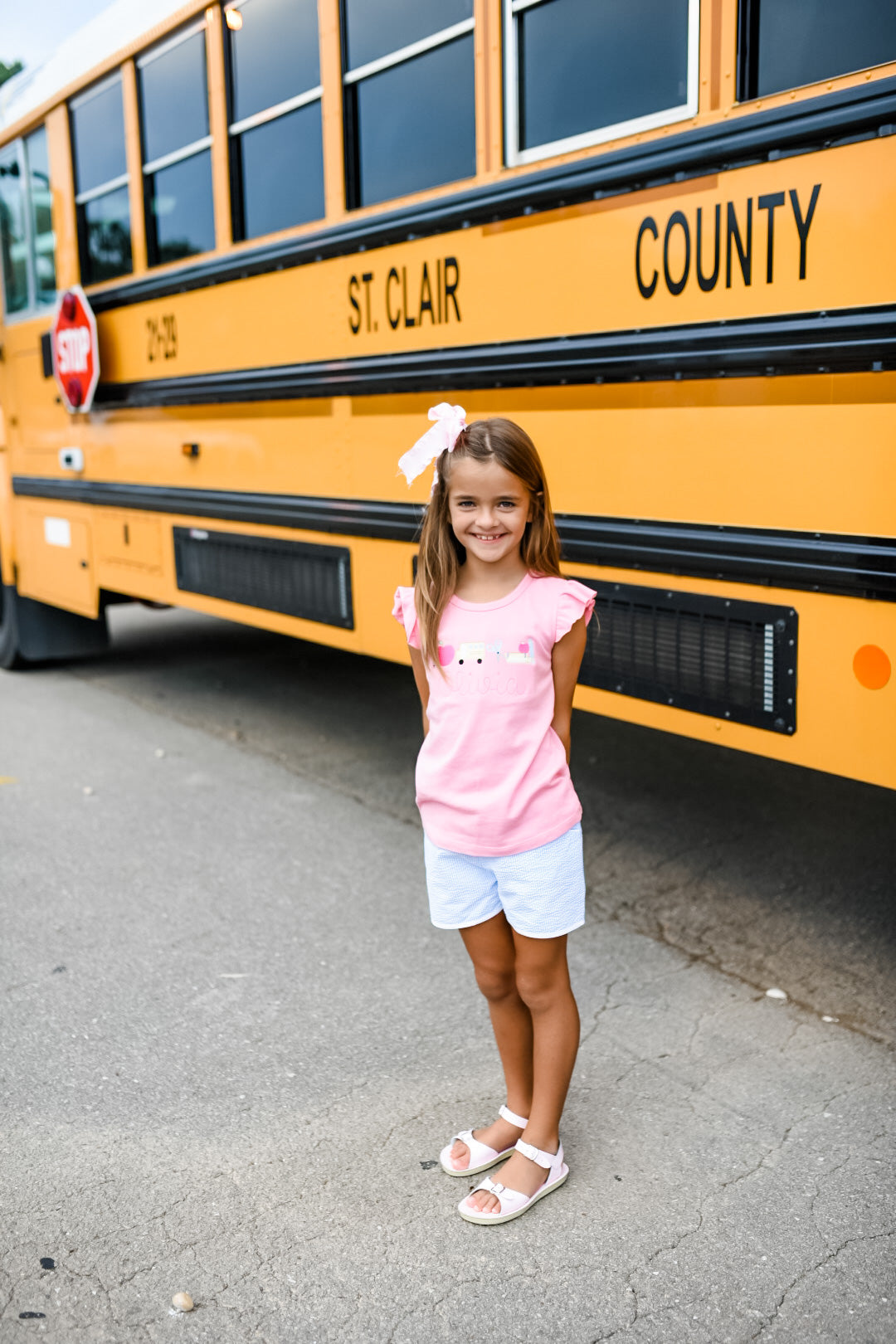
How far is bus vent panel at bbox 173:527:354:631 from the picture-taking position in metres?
3.67

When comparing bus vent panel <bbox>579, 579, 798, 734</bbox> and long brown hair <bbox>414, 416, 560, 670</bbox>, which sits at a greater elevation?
long brown hair <bbox>414, 416, 560, 670</bbox>

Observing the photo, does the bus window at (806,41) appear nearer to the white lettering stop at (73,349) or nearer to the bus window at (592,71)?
the bus window at (592,71)

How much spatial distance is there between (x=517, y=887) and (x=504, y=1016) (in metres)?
0.28

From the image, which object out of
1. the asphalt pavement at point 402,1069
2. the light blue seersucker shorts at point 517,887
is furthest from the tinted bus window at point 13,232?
the light blue seersucker shorts at point 517,887

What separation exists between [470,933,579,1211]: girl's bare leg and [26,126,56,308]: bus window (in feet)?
13.7

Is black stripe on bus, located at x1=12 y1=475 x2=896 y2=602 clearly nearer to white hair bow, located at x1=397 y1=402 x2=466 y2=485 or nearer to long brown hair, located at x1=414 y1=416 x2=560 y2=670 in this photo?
long brown hair, located at x1=414 y1=416 x2=560 y2=670

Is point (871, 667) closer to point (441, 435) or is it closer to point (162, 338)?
point (441, 435)

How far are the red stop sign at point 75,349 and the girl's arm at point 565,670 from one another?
3394 millimetres

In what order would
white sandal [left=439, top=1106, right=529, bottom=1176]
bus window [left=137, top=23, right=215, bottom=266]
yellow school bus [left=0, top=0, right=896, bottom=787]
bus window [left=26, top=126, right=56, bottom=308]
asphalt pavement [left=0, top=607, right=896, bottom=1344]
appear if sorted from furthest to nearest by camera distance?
bus window [left=26, top=126, right=56, bottom=308] < bus window [left=137, top=23, right=215, bottom=266] < yellow school bus [left=0, top=0, right=896, bottom=787] < white sandal [left=439, top=1106, right=529, bottom=1176] < asphalt pavement [left=0, top=607, right=896, bottom=1344]

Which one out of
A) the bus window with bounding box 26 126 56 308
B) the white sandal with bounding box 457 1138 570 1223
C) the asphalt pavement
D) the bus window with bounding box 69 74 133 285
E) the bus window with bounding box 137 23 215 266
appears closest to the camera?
the asphalt pavement

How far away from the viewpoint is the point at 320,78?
339 centimetres

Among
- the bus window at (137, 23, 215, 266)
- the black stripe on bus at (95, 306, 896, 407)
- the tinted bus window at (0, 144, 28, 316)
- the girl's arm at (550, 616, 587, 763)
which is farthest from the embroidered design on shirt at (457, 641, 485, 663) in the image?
the tinted bus window at (0, 144, 28, 316)

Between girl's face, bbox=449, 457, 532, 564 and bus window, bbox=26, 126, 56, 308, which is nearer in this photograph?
girl's face, bbox=449, 457, 532, 564

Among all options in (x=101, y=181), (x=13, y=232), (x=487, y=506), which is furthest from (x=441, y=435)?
(x=13, y=232)
